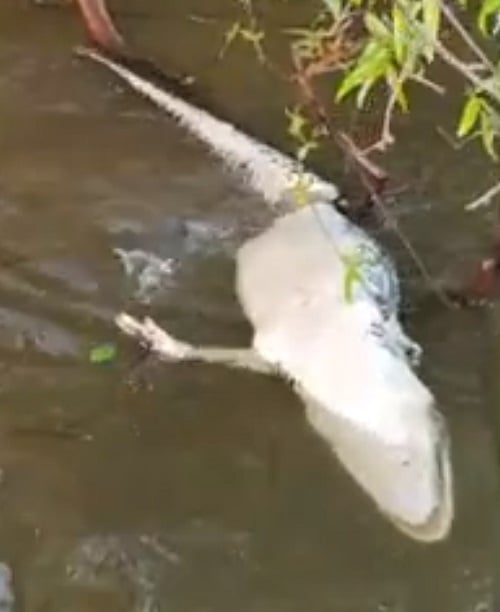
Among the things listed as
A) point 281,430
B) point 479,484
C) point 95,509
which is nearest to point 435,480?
point 479,484

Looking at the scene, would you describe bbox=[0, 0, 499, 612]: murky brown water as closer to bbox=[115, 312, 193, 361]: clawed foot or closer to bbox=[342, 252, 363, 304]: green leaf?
bbox=[115, 312, 193, 361]: clawed foot

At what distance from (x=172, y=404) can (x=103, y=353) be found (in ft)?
0.69

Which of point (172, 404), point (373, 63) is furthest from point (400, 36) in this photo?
point (172, 404)

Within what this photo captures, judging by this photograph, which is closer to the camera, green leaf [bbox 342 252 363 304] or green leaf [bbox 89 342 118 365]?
green leaf [bbox 342 252 363 304]

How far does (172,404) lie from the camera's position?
3.59 meters

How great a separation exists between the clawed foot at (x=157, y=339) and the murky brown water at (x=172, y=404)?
0.04m

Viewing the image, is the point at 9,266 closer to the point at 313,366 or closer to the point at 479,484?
the point at 313,366

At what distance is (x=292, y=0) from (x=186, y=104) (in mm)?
679

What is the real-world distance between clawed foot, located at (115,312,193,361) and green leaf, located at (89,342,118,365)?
6 centimetres

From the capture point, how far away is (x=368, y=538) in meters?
3.27

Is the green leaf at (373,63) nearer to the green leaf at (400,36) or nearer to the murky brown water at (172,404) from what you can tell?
the green leaf at (400,36)

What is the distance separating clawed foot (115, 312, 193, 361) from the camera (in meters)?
3.69

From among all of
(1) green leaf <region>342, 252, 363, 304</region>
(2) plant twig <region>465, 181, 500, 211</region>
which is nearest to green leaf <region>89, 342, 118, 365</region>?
(1) green leaf <region>342, 252, 363, 304</region>

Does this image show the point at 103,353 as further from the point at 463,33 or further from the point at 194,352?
the point at 463,33
